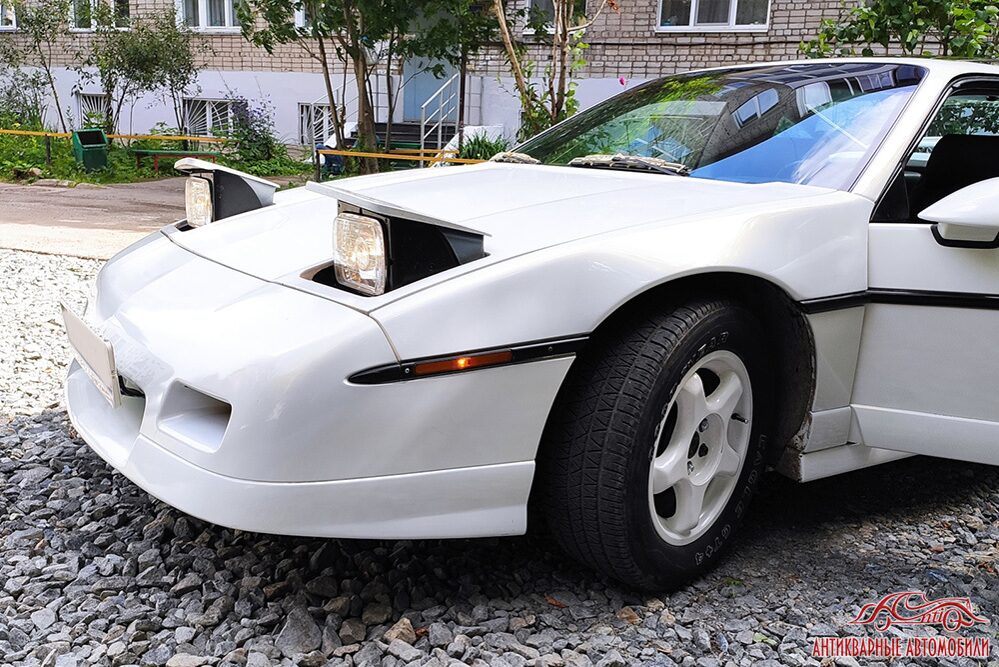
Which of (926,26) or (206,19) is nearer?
(926,26)

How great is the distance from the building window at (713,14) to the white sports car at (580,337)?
37.3 ft

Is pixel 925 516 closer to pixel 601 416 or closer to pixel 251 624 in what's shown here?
pixel 601 416

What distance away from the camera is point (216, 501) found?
2.01 meters

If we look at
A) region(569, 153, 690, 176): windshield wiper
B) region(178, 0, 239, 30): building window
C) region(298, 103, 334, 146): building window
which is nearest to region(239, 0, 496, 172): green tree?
region(298, 103, 334, 146): building window

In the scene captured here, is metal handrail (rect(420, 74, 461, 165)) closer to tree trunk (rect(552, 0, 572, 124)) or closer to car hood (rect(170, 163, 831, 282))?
tree trunk (rect(552, 0, 572, 124))

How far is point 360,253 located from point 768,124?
152cm

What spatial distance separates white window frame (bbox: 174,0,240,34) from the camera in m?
18.0

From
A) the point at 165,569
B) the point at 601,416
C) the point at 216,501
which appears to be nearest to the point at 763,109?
the point at 601,416

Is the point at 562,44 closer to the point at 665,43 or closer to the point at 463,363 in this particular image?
the point at 665,43

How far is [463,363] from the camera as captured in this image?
2.04 metres

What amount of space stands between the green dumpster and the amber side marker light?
13.8m

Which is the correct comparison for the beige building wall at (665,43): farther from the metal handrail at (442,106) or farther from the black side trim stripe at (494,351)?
the black side trim stripe at (494,351)

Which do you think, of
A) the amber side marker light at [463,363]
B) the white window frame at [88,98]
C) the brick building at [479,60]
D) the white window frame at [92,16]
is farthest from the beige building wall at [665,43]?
the amber side marker light at [463,363]

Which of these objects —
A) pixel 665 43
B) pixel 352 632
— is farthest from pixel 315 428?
pixel 665 43
